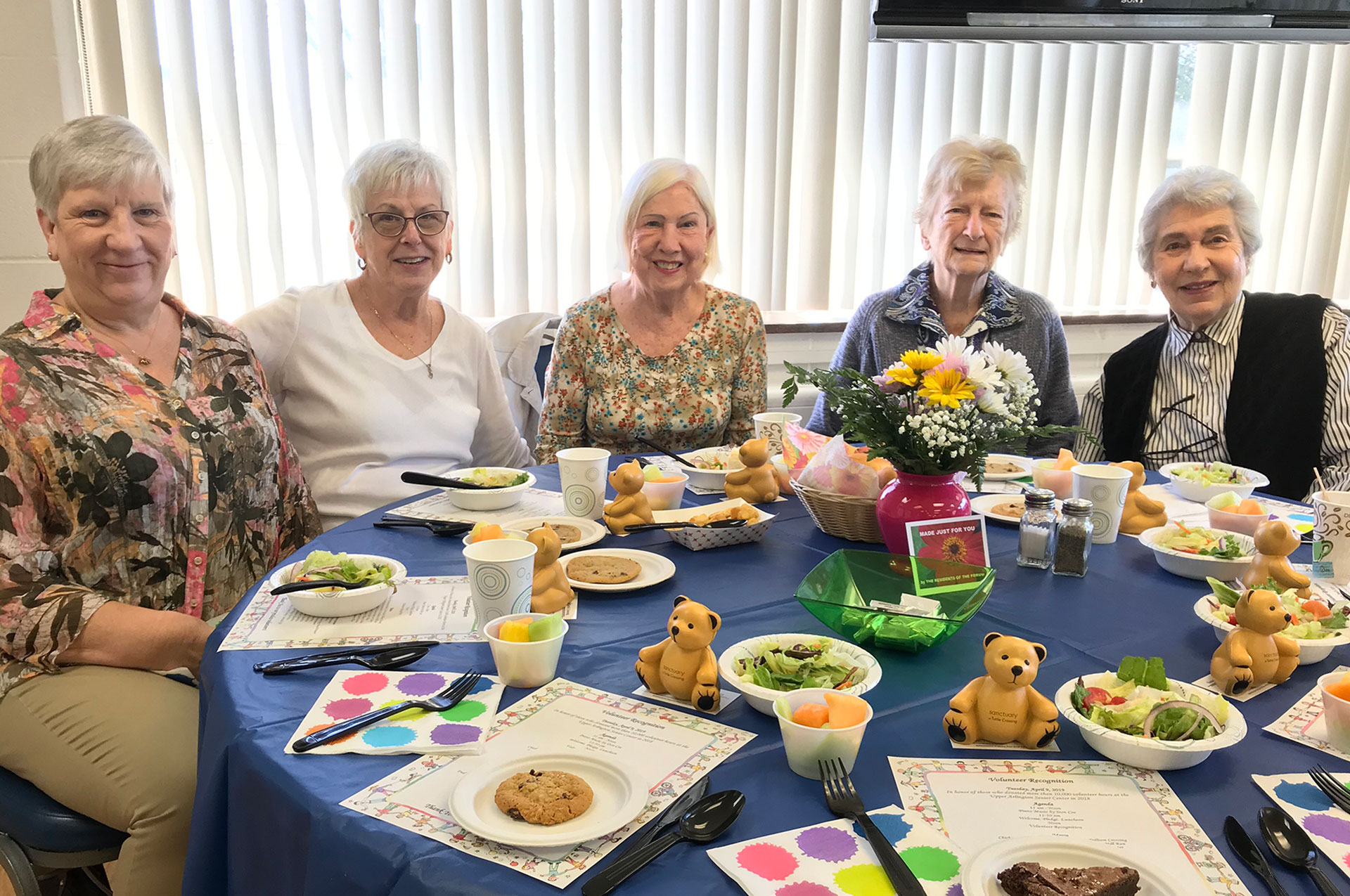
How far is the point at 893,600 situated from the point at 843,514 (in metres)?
0.36

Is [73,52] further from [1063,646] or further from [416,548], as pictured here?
[1063,646]

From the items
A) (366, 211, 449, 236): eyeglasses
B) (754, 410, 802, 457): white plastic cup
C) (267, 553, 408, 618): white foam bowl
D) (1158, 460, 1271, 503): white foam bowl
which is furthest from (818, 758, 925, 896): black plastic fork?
(366, 211, 449, 236): eyeglasses

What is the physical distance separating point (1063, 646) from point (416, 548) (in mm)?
1037

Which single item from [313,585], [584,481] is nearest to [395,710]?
[313,585]

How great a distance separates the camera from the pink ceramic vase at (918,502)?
59.4 inches

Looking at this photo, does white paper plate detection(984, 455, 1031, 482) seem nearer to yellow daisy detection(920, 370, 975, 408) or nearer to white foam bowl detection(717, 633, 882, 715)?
yellow daisy detection(920, 370, 975, 408)

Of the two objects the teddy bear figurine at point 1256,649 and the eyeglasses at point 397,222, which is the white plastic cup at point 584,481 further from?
the teddy bear figurine at point 1256,649

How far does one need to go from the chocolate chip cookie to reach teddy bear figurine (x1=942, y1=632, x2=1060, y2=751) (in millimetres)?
397

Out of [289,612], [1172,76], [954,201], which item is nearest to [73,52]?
[289,612]

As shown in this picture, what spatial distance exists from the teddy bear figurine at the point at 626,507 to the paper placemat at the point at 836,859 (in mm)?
899

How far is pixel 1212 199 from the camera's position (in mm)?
2490

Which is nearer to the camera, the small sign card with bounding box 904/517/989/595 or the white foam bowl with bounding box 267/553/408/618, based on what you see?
the white foam bowl with bounding box 267/553/408/618

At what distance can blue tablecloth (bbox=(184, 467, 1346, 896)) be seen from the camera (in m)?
0.82

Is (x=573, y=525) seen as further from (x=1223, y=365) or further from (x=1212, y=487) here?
(x=1223, y=365)
